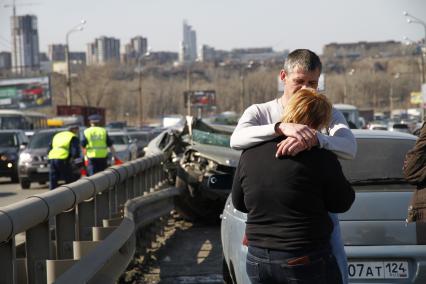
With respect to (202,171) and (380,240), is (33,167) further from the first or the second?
(380,240)

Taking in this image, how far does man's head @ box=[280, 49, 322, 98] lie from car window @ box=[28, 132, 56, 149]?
21.8 meters

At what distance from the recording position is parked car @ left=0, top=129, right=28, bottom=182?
27.1 m

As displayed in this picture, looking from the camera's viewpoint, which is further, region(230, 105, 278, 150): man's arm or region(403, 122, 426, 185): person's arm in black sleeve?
region(403, 122, 426, 185): person's arm in black sleeve

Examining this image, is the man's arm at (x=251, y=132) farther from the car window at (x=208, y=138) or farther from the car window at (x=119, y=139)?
the car window at (x=119, y=139)

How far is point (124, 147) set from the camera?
1143 inches

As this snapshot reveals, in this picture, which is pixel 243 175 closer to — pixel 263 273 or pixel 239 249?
pixel 263 273

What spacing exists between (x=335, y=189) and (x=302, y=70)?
2.01 feet

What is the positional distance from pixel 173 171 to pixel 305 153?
1183 centimetres

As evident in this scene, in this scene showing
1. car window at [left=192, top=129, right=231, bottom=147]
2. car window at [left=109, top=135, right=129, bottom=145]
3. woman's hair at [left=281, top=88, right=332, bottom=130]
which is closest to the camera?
woman's hair at [left=281, top=88, right=332, bottom=130]

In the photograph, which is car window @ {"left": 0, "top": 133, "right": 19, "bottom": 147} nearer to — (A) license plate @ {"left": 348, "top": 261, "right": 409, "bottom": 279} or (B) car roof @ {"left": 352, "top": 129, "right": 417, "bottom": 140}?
(B) car roof @ {"left": 352, "top": 129, "right": 417, "bottom": 140}

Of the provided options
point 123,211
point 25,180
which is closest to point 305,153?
point 123,211

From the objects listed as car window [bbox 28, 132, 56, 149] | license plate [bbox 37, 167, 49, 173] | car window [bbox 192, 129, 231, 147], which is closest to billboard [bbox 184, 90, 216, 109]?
car window [bbox 28, 132, 56, 149]

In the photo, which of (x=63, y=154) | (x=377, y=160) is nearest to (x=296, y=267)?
(x=377, y=160)

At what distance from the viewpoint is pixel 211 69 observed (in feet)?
630
